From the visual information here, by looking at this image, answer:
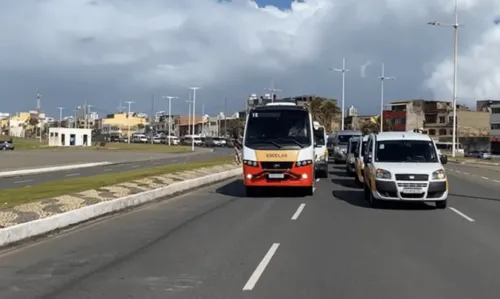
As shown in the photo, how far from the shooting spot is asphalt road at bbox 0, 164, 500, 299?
793 cm

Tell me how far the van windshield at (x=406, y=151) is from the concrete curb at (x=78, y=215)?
269 inches

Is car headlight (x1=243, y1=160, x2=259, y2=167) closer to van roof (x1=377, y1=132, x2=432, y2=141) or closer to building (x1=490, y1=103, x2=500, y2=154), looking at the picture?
van roof (x1=377, y1=132, x2=432, y2=141)

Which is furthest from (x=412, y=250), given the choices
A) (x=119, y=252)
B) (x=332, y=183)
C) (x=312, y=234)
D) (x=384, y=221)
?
(x=332, y=183)

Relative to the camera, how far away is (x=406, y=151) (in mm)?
18531

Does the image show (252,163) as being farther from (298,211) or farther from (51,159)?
(51,159)

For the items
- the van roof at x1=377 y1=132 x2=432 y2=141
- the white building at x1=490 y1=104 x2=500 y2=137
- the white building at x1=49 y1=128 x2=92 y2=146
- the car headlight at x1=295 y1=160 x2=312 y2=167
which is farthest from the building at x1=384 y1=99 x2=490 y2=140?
the van roof at x1=377 y1=132 x2=432 y2=141

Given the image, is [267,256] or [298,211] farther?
[298,211]

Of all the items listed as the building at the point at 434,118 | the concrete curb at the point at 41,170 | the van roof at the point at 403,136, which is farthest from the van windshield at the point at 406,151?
the building at the point at 434,118

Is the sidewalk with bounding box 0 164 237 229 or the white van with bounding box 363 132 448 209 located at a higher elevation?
the white van with bounding box 363 132 448 209

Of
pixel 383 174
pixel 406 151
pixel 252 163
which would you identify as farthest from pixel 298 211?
pixel 252 163

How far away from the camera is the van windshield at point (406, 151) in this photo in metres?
18.2

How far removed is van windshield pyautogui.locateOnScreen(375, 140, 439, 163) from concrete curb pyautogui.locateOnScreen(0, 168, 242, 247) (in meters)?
6.83

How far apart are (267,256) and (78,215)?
233 inches

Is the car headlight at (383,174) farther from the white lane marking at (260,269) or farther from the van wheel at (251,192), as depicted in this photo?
the white lane marking at (260,269)
